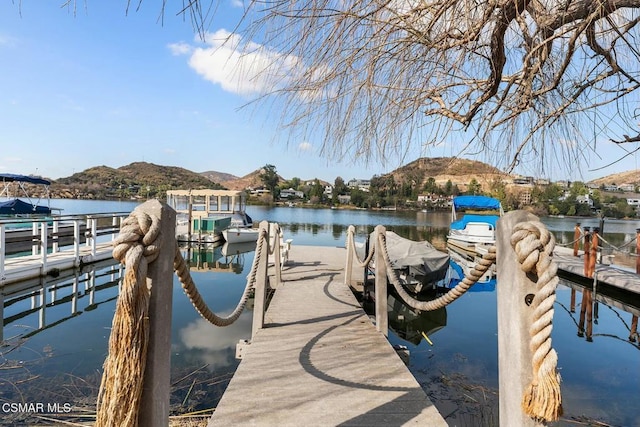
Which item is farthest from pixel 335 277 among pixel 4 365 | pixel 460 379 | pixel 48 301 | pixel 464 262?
pixel 464 262

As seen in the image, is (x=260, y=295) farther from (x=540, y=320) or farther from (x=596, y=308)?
(x=596, y=308)

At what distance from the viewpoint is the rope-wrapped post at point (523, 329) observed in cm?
129

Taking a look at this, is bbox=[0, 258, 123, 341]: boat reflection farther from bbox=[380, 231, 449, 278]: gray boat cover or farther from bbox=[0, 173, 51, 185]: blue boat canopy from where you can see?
bbox=[0, 173, 51, 185]: blue boat canopy

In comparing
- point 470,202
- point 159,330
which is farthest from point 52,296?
point 470,202

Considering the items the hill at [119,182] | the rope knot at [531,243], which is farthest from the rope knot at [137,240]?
the hill at [119,182]

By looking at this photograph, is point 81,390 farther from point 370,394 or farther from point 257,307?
point 370,394

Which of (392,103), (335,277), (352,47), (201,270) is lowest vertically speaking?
(201,270)

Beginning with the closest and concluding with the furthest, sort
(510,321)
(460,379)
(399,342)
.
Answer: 1. (510,321)
2. (460,379)
3. (399,342)

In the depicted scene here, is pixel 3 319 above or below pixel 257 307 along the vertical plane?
below

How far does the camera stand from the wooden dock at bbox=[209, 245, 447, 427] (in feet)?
9.76

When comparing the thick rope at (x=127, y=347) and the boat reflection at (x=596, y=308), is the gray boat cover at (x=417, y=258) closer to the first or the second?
the boat reflection at (x=596, y=308)

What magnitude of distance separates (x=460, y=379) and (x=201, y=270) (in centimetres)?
1114

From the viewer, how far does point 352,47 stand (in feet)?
6.18

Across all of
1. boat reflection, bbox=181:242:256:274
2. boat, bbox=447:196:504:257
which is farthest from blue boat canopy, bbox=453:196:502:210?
boat reflection, bbox=181:242:256:274
